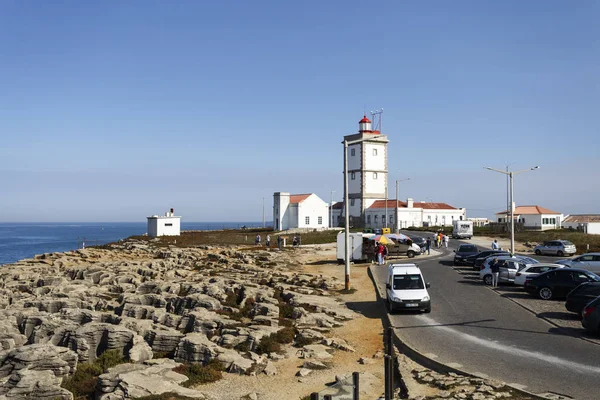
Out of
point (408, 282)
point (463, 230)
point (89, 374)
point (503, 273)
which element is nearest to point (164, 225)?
point (463, 230)

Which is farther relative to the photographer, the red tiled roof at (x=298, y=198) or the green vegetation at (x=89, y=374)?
the red tiled roof at (x=298, y=198)

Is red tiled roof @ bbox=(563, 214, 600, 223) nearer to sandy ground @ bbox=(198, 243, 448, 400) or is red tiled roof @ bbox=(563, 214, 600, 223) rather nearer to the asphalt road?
the asphalt road

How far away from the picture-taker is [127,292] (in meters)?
28.7

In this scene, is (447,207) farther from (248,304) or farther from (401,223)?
(248,304)

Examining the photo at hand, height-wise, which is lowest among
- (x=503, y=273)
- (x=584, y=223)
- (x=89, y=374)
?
(x=89, y=374)

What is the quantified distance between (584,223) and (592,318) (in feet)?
240

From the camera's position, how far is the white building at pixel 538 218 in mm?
85438

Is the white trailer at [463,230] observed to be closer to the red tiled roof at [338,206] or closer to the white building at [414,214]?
the white building at [414,214]

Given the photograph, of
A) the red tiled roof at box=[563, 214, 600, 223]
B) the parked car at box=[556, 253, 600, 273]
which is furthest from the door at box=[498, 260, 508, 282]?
the red tiled roof at box=[563, 214, 600, 223]

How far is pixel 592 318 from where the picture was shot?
1834cm

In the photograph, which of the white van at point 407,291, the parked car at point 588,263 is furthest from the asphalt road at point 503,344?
the parked car at point 588,263

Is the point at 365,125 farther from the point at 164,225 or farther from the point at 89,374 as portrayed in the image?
the point at 89,374

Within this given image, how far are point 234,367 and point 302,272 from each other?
22.7 metres

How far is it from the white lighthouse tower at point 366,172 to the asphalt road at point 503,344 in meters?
61.1
